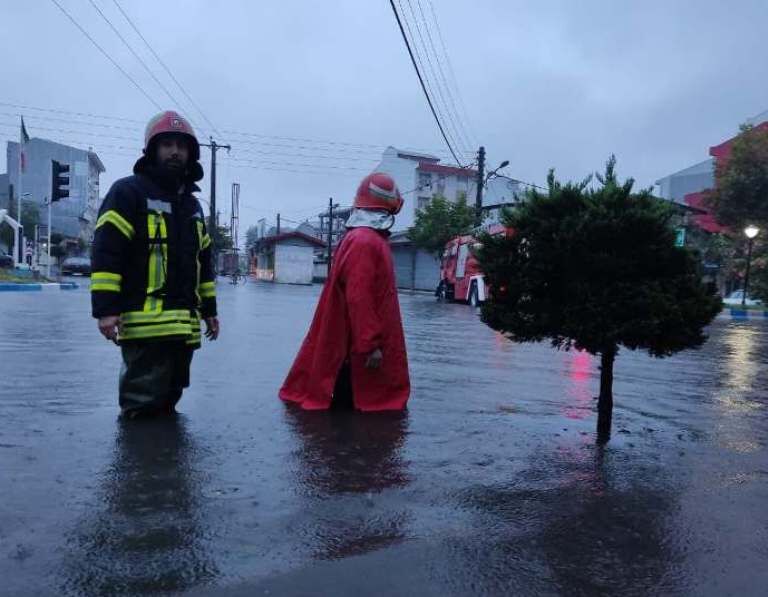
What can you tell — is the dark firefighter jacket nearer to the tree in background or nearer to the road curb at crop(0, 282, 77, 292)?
the road curb at crop(0, 282, 77, 292)

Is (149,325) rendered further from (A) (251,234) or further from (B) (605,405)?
(A) (251,234)

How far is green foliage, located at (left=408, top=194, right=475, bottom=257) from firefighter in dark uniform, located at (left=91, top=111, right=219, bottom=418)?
33281 millimetres

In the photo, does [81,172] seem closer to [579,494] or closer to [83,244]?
[83,244]

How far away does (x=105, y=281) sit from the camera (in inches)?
150

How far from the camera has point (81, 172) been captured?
3147 inches

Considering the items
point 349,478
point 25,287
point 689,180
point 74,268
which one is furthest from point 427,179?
point 349,478

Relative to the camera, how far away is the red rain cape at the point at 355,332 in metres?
4.46

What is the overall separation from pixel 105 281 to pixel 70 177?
71.2 meters

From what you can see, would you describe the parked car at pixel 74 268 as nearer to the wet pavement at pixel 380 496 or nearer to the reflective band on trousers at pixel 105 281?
the wet pavement at pixel 380 496

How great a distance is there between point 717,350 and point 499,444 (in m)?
7.96

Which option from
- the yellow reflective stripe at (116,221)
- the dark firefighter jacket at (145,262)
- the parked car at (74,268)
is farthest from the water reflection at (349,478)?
the parked car at (74,268)

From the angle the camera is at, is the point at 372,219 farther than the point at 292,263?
No

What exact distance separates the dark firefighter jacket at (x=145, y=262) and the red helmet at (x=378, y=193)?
1109 millimetres

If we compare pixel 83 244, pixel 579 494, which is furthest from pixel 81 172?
pixel 579 494
